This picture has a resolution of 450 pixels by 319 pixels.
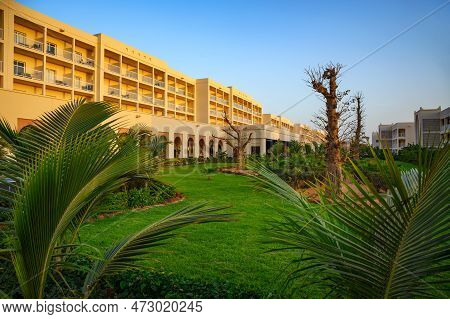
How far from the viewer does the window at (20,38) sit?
2191cm

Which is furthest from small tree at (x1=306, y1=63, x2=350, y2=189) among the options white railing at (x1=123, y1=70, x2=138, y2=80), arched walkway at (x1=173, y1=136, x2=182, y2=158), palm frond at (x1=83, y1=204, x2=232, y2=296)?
white railing at (x1=123, y1=70, x2=138, y2=80)

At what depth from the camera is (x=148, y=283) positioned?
9.53ft

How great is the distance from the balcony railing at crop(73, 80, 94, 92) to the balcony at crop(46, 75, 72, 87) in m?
0.58

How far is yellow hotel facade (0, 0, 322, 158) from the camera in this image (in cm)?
2048

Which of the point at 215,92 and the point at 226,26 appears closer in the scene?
the point at 226,26

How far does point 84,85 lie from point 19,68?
524 centimetres

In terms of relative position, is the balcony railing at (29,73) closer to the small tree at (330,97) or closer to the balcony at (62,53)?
the balcony at (62,53)

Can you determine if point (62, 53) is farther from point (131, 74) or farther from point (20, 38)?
point (131, 74)

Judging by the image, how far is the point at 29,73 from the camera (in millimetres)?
22891

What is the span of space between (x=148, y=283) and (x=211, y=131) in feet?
98.7

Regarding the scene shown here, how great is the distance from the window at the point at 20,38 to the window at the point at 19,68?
4.58ft

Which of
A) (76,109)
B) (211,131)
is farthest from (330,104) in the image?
(211,131)

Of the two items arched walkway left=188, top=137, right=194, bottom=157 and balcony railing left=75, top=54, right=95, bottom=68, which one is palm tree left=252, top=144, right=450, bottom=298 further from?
arched walkway left=188, top=137, right=194, bottom=157
